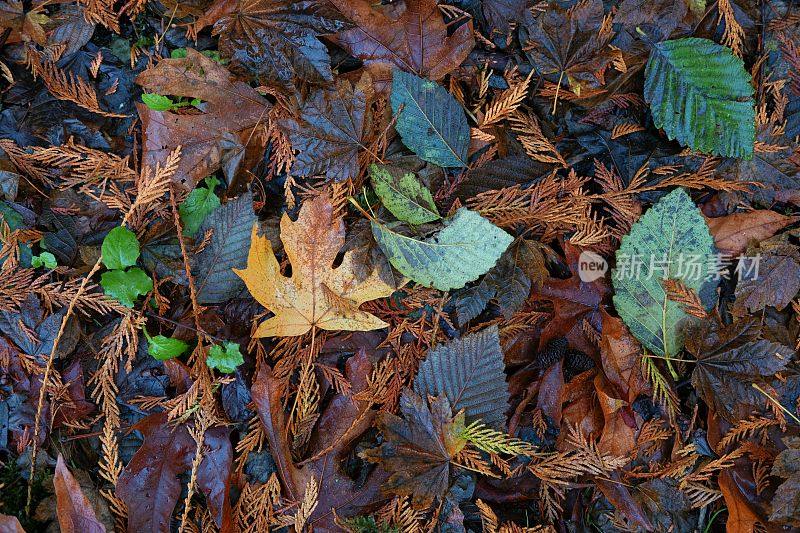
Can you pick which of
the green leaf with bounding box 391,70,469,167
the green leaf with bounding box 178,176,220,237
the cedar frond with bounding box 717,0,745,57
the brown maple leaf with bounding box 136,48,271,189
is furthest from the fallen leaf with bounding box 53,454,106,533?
the cedar frond with bounding box 717,0,745,57

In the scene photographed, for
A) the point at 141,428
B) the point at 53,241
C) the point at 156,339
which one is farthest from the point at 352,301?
the point at 53,241

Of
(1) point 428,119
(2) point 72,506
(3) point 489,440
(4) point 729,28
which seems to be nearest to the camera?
(2) point 72,506

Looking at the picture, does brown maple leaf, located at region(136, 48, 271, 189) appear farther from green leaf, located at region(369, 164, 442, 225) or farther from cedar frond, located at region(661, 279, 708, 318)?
cedar frond, located at region(661, 279, 708, 318)

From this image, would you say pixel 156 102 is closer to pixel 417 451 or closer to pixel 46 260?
pixel 46 260

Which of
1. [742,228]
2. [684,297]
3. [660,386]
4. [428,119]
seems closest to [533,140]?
[428,119]

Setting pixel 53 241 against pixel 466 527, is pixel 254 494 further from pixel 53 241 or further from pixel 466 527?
pixel 53 241

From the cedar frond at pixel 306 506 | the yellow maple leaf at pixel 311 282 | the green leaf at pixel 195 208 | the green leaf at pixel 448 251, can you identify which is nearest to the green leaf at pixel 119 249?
the green leaf at pixel 195 208

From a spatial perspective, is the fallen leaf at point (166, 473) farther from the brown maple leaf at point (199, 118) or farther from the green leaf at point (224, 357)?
the brown maple leaf at point (199, 118)
